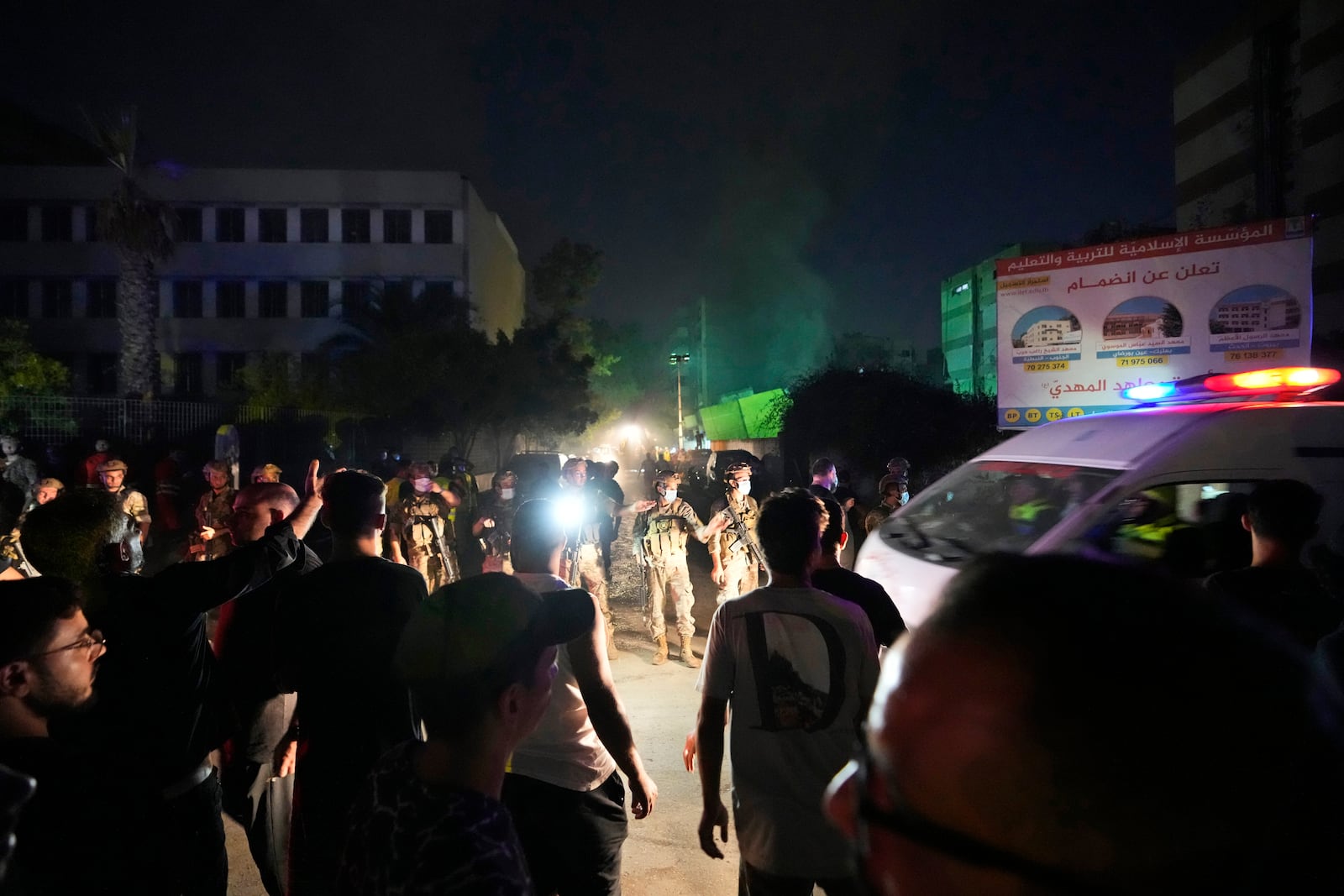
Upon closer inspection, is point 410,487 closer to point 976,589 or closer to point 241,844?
point 241,844

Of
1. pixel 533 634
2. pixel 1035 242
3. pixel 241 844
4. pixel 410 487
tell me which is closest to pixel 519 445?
pixel 410 487

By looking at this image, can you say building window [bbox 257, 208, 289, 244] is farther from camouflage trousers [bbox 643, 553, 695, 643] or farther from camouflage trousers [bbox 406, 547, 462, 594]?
camouflage trousers [bbox 643, 553, 695, 643]

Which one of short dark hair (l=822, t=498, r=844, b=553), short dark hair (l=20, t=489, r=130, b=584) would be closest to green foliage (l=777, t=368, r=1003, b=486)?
short dark hair (l=822, t=498, r=844, b=553)

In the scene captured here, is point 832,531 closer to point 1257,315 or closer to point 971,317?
point 1257,315

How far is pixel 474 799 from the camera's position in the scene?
1.43 meters

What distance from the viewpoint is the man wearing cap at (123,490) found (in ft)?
24.8

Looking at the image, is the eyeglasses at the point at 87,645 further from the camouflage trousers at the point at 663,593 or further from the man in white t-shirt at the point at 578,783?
the camouflage trousers at the point at 663,593

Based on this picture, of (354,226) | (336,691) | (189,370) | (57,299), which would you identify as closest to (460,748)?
(336,691)

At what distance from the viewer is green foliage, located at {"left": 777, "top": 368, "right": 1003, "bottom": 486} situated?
19891 mm

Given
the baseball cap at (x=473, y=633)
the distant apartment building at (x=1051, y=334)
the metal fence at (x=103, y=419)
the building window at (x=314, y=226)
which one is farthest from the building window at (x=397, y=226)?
the baseball cap at (x=473, y=633)

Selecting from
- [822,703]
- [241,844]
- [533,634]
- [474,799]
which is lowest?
[241,844]

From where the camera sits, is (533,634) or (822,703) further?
(822,703)

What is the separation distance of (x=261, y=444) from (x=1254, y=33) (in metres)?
43.2

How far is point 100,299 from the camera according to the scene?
39.0m
